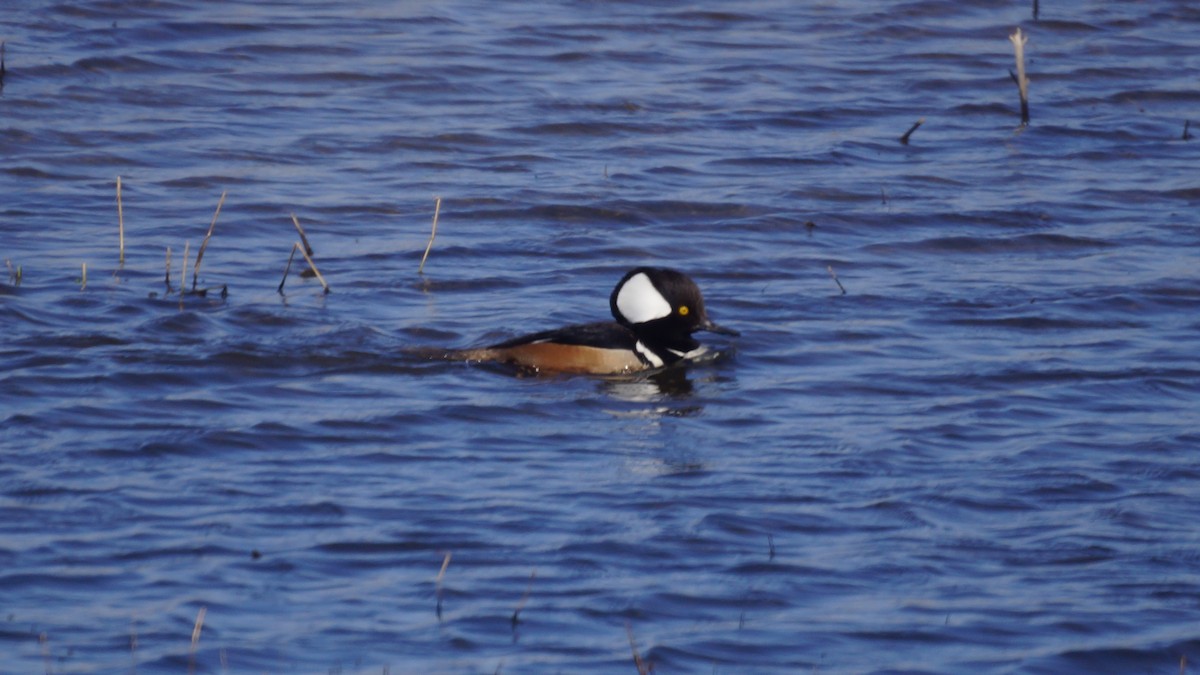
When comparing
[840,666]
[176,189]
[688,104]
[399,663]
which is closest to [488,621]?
[399,663]

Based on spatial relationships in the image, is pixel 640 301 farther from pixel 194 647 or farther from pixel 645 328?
pixel 194 647


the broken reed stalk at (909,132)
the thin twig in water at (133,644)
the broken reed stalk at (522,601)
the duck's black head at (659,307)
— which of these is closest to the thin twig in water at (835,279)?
the duck's black head at (659,307)

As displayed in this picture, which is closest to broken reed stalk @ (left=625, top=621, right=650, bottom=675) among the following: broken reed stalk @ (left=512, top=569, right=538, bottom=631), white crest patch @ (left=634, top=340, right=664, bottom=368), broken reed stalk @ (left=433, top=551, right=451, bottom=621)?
broken reed stalk @ (left=512, top=569, right=538, bottom=631)

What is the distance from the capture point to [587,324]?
9781 millimetres

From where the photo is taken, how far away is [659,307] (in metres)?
9.85

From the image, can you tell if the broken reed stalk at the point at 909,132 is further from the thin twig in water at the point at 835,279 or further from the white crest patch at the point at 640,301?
the white crest patch at the point at 640,301

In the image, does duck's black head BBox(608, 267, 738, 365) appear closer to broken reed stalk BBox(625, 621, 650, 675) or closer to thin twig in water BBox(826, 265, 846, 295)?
thin twig in water BBox(826, 265, 846, 295)

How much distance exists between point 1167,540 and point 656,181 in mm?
7178

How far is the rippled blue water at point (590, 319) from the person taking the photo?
609 centimetres

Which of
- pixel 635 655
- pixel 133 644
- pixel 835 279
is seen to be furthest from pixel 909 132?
pixel 133 644

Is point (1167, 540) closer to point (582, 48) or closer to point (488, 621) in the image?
point (488, 621)

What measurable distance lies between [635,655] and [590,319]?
5381 millimetres

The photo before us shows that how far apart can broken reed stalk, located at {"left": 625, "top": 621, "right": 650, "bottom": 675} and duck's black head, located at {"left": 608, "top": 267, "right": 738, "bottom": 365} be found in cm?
401

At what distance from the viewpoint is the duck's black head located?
9.85 m
